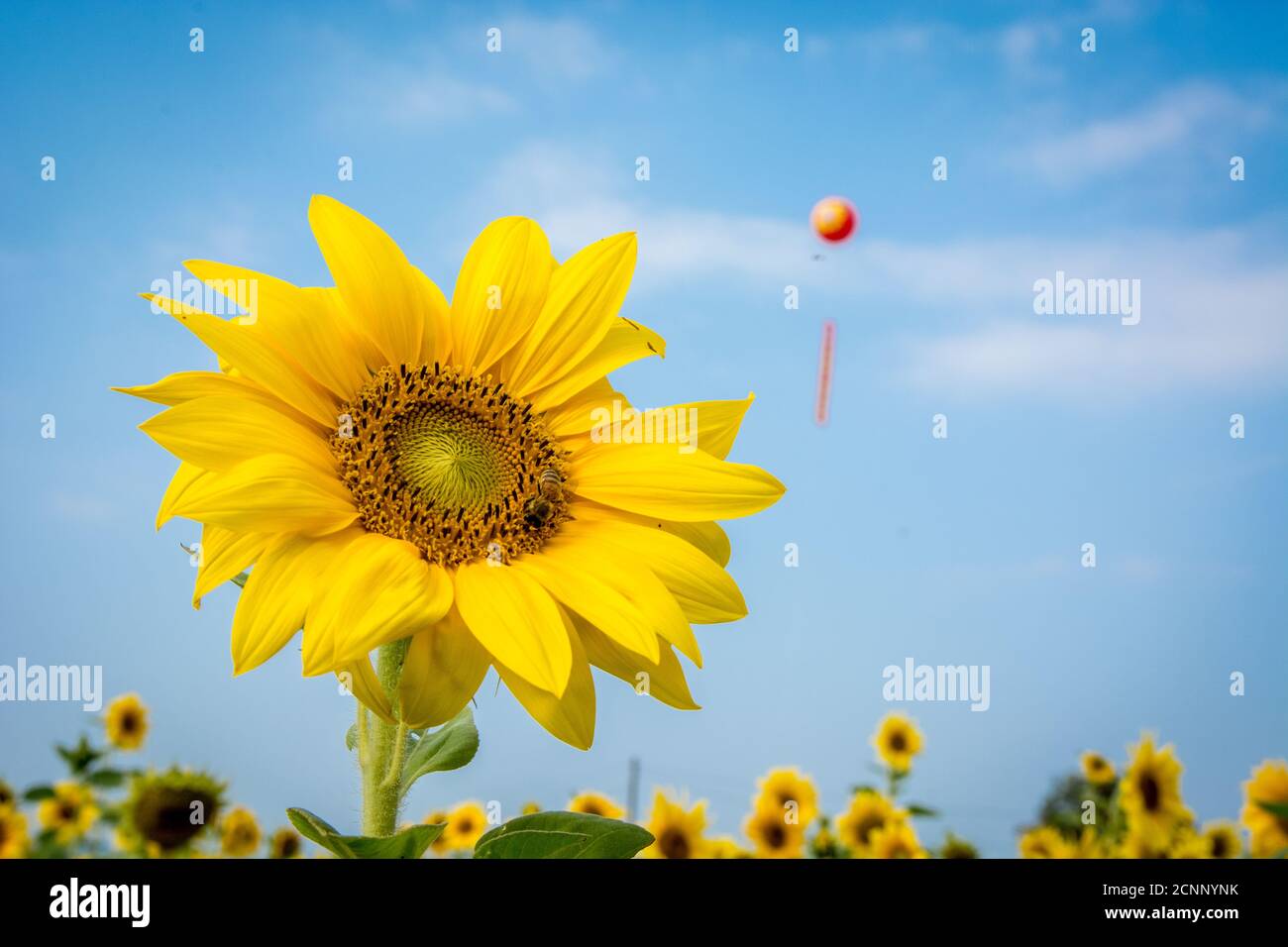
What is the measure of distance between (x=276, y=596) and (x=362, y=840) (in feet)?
0.89

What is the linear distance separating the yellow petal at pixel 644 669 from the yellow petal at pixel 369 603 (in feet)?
0.64

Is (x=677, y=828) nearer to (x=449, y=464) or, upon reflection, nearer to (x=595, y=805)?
(x=595, y=805)

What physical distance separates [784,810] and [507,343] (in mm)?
3322

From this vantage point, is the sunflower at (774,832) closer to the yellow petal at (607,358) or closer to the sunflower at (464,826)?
the sunflower at (464,826)

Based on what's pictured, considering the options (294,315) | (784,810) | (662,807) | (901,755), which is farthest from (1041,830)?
(294,315)

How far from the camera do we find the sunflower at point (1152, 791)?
14.4ft

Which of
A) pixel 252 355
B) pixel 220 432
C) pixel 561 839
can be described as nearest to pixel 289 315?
pixel 252 355

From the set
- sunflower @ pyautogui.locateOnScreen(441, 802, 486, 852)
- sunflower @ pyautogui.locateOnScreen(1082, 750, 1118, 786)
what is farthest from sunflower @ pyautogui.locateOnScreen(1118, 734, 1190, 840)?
sunflower @ pyautogui.locateOnScreen(441, 802, 486, 852)

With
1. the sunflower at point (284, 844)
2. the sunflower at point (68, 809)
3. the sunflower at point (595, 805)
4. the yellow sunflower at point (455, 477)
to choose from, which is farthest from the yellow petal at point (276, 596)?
the sunflower at point (68, 809)

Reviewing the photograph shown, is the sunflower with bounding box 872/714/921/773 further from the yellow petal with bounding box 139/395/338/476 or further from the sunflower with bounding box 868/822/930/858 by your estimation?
the yellow petal with bounding box 139/395/338/476

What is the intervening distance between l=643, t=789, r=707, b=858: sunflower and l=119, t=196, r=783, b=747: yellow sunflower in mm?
2279

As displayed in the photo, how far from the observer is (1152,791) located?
4.46 metres
